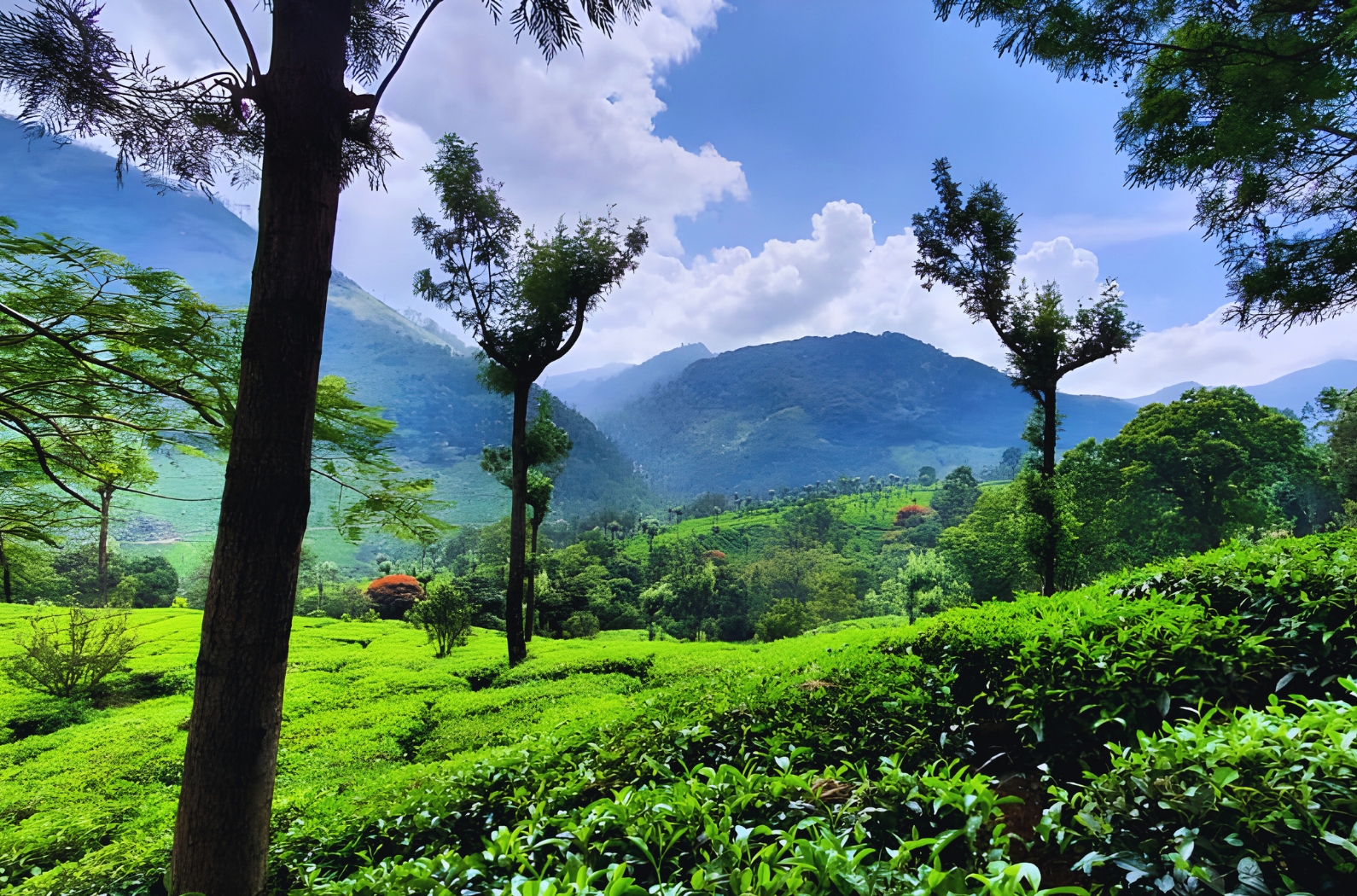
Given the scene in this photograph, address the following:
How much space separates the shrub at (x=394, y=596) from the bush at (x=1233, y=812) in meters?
31.4

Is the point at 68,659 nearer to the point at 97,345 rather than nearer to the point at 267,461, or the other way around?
the point at 97,345

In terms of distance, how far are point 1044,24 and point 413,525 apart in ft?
26.7

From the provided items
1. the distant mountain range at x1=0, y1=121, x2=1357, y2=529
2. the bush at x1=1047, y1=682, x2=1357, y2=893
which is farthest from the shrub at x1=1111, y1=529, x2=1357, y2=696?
the distant mountain range at x1=0, y1=121, x2=1357, y2=529

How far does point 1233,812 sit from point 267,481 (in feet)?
10.6

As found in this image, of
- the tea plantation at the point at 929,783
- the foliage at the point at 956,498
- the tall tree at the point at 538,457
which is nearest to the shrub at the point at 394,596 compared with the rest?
the tall tree at the point at 538,457

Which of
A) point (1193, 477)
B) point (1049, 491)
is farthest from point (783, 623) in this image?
point (1049, 491)

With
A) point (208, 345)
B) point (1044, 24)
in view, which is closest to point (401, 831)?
point (208, 345)

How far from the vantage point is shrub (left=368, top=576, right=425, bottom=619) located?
2900 cm

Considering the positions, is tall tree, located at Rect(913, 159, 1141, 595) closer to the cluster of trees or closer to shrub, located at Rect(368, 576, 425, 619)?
the cluster of trees

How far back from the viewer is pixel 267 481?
2172 millimetres

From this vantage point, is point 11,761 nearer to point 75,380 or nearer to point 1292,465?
point 75,380

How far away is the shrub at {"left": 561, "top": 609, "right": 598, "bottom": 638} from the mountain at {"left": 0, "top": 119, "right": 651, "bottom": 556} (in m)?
66.2

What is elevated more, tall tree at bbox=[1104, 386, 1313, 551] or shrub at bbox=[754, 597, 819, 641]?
tall tree at bbox=[1104, 386, 1313, 551]

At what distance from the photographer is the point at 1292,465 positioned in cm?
2106
